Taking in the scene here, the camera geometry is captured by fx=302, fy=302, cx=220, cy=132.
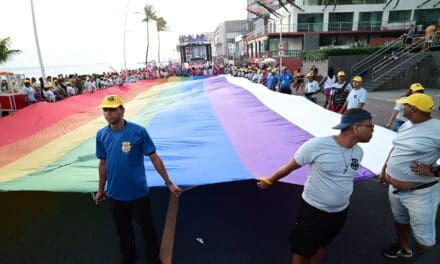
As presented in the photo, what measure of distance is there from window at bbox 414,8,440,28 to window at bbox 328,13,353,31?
326 inches

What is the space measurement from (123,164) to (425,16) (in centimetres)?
4713

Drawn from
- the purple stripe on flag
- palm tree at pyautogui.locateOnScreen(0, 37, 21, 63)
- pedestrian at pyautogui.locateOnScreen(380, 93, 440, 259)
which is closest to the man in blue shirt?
the purple stripe on flag

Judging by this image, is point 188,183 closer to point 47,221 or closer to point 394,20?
point 47,221

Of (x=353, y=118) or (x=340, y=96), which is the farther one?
(x=340, y=96)

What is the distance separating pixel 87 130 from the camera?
606 centimetres

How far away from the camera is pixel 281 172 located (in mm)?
2654

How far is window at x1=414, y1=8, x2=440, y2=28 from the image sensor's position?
38.1m

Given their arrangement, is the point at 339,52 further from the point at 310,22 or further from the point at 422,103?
the point at 310,22

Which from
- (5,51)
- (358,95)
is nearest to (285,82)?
(358,95)

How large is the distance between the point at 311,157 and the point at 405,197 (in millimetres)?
1258

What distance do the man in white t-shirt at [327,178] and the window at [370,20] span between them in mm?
42006

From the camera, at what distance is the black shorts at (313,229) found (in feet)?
8.09

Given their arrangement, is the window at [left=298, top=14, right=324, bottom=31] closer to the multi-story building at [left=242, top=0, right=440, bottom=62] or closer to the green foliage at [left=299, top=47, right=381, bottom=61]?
the multi-story building at [left=242, top=0, right=440, bottom=62]

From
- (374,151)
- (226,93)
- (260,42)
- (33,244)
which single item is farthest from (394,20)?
(33,244)
